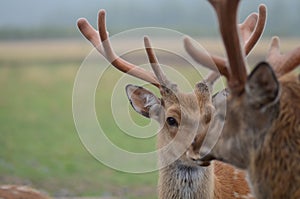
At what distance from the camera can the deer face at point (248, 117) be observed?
3260mm

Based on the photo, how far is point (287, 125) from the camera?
343 cm

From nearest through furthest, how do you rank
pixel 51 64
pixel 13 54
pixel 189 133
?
pixel 189 133, pixel 51 64, pixel 13 54

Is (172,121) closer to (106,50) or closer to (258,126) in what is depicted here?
(106,50)

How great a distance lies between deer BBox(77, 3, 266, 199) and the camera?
4.62 meters

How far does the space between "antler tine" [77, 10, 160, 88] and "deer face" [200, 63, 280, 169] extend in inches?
55.8

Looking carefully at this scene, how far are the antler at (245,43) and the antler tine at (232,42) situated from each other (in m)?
0.10

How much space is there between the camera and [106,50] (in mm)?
5211

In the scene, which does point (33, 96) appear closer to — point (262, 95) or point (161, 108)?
point (161, 108)

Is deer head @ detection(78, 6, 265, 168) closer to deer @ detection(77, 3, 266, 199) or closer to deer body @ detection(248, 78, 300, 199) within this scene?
deer @ detection(77, 3, 266, 199)

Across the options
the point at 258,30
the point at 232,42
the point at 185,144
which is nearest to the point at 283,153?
the point at 232,42

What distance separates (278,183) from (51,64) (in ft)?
114

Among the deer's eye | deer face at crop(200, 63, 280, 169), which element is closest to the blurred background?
the deer's eye

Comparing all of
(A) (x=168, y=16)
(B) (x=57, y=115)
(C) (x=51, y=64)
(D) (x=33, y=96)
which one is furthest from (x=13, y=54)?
(A) (x=168, y=16)

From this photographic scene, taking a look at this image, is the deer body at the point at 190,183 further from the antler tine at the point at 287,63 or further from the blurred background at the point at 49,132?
the blurred background at the point at 49,132
